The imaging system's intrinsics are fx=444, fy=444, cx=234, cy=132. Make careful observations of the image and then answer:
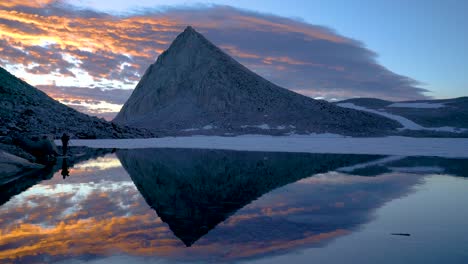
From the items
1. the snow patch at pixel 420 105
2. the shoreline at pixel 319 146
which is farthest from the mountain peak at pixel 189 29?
the shoreline at pixel 319 146

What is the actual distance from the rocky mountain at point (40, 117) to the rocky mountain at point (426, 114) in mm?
81224

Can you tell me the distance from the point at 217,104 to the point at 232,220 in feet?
396

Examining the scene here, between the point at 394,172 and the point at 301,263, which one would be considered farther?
the point at 394,172

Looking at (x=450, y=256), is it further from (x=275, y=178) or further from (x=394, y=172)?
(x=394, y=172)

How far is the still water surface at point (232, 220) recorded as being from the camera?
778cm

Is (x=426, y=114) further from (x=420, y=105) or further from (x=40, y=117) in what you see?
(x=40, y=117)

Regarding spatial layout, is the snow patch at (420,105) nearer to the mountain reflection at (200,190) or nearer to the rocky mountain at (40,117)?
the rocky mountain at (40,117)

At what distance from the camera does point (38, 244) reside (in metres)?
8.38

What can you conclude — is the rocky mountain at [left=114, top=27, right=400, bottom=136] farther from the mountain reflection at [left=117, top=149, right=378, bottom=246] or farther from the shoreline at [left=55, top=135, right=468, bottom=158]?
the mountain reflection at [left=117, top=149, right=378, bottom=246]

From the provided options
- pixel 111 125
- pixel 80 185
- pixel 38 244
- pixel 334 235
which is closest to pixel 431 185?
pixel 334 235

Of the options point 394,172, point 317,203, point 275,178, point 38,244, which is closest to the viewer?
point 38,244

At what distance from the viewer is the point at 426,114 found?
151250 mm

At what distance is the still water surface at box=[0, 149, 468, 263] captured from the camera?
778 centimetres

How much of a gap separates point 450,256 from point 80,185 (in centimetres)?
1364
